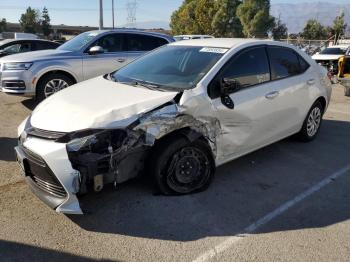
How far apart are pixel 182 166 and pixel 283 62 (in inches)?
94.8

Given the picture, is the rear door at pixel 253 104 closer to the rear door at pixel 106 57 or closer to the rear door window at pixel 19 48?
the rear door at pixel 106 57

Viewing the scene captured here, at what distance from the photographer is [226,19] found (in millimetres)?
47281

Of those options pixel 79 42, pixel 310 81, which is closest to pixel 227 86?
pixel 310 81

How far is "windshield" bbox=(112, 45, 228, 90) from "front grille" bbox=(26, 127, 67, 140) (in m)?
1.35

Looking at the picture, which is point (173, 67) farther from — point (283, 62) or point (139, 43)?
point (139, 43)

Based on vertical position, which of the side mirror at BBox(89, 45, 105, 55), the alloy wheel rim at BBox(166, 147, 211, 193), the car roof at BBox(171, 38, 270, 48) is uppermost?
the car roof at BBox(171, 38, 270, 48)

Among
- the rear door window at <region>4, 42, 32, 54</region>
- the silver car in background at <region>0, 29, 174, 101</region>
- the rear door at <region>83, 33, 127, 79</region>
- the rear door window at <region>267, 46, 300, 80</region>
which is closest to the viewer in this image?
the rear door window at <region>267, 46, 300, 80</region>

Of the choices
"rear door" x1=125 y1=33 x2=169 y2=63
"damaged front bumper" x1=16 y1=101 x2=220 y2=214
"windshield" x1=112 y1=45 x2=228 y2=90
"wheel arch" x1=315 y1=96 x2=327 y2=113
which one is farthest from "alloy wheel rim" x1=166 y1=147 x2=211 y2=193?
"rear door" x1=125 y1=33 x2=169 y2=63

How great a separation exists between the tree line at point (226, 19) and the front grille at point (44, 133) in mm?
42514

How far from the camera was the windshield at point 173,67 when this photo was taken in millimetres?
4609

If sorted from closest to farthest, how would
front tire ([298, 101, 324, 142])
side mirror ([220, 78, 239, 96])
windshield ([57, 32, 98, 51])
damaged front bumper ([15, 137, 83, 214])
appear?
damaged front bumper ([15, 137, 83, 214]) → side mirror ([220, 78, 239, 96]) → front tire ([298, 101, 324, 142]) → windshield ([57, 32, 98, 51])

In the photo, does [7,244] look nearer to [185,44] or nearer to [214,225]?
[214,225]

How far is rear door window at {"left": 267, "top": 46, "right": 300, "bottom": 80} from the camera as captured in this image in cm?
543

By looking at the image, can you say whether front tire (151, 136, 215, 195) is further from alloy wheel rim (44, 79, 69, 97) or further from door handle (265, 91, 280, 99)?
alloy wheel rim (44, 79, 69, 97)
